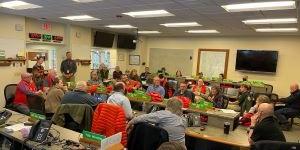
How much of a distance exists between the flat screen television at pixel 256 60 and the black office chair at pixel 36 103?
7.19 meters

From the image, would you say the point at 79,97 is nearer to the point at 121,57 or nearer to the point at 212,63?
the point at 212,63

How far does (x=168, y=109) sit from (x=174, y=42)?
813 centimetres

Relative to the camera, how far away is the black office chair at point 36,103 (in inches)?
156

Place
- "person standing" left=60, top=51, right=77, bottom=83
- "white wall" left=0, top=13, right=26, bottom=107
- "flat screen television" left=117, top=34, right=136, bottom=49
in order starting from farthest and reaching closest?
"flat screen television" left=117, top=34, right=136, bottom=49 < "person standing" left=60, top=51, right=77, bottom=83 < "white wall" left=0, top=13, right=26, bottom=107

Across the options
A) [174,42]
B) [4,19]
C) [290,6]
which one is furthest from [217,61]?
[4,19]

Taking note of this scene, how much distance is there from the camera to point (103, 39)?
9359mm

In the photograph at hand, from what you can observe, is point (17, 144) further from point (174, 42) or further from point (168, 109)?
point (174, 42)

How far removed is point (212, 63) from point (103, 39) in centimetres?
428

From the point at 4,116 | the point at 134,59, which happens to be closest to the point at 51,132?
the point at 4,116

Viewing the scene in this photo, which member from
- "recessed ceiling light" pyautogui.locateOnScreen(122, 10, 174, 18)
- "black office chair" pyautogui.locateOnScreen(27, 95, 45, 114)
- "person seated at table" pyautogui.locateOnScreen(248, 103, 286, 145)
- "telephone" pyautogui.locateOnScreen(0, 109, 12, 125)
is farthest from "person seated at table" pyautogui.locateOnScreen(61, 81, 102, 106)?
"recessed ceiling light" pyautogui.locateOnScreen(122, 10, 174, 18)

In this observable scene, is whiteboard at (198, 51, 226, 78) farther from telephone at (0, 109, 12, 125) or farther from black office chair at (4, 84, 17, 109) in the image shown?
telephone at (0, 109, 12, 125)

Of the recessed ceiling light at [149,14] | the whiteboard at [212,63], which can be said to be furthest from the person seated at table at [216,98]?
the whiteboard at [212,63]

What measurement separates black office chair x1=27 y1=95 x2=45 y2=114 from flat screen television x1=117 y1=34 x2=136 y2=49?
6288mm

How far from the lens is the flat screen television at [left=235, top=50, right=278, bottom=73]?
8.49m
